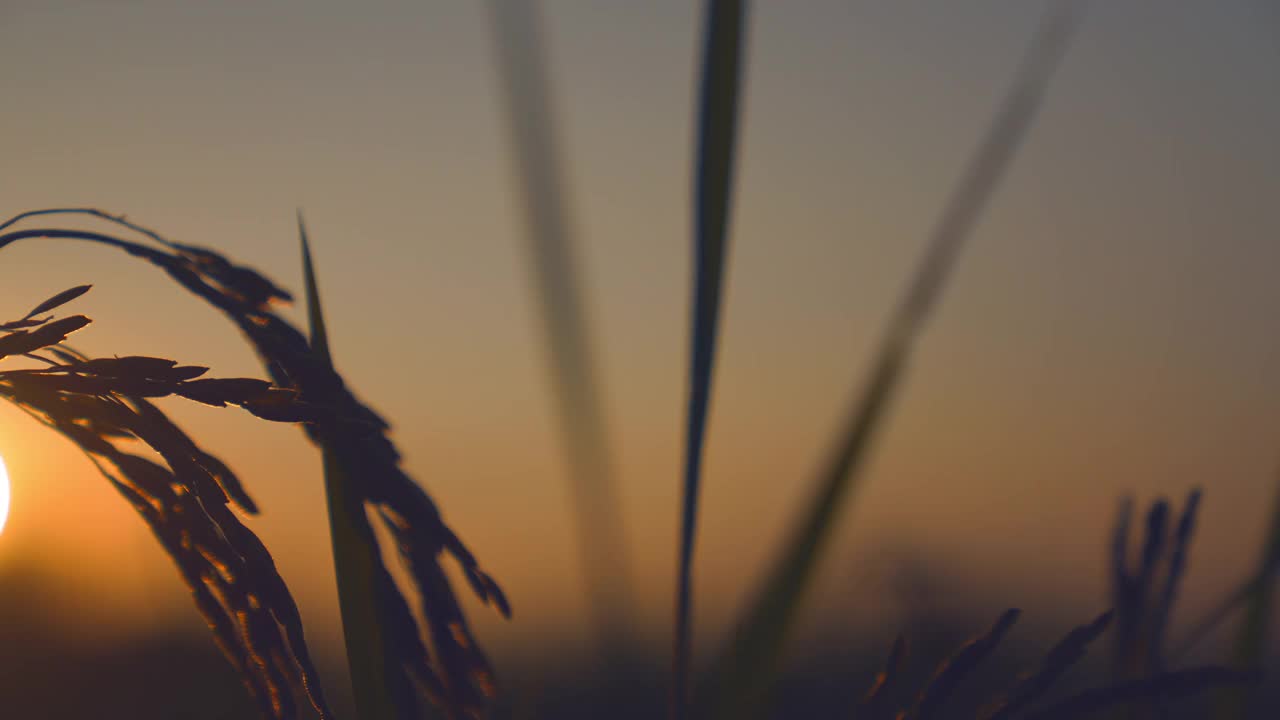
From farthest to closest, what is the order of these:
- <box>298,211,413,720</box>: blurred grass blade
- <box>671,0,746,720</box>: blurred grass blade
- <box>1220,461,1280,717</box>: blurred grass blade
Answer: <box>1220,461,1280,717</box>: blurred grass blade
<box>298,211,413,720</box>: blurred grass blade
<box>671,0,746,720</box>: blurred grass blade

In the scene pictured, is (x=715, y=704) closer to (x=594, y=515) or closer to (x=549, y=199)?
(x=594, y=515)

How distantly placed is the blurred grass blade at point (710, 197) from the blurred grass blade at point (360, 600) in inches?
17.8

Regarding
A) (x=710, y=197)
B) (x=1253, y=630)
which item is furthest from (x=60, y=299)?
(x=1253, y=630)

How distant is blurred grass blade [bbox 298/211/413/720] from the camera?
859 mm

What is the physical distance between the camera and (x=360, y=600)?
0.89 metres

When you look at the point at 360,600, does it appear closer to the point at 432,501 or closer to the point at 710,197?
the point at 432,501

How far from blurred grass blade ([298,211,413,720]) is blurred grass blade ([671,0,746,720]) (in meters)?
0.45

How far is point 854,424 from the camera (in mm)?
608

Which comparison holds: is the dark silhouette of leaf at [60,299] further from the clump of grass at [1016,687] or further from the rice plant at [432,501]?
the clump of grass at [1016,687]

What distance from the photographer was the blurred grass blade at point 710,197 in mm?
462

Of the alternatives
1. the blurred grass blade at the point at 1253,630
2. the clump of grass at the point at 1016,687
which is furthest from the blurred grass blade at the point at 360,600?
the blurred grass blade at the point at 1253,630

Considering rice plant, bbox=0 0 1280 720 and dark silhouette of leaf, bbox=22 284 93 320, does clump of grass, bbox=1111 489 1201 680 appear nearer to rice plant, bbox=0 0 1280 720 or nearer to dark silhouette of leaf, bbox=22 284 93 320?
rice plant, bbox=0 0 1280 720

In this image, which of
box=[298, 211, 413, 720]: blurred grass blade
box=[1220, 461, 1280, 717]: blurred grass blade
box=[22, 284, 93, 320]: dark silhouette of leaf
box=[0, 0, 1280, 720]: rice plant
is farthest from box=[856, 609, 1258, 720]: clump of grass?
box=[22, 284, 93, 320]: dark silhouette of leaf

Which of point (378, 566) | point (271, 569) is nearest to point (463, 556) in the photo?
point (378, 566)
